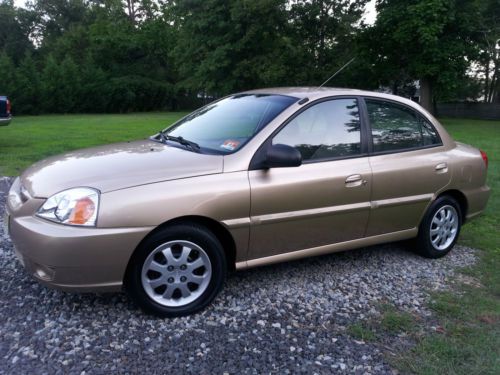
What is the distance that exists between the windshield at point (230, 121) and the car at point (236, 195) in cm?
2

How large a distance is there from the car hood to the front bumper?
0.91 feet

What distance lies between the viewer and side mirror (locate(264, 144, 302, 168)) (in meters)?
3.46

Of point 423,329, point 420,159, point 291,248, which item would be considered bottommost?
point 423,329

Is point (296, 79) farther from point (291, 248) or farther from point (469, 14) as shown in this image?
point (291, 248)

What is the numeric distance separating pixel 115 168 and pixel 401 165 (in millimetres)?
2462

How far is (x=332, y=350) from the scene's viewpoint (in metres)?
3.02

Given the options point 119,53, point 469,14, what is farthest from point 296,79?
point 119,53

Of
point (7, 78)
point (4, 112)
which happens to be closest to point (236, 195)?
point (4, 112)

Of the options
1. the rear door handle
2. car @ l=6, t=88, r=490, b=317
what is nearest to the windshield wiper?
car @ l=6, t=88, r=490, b=317

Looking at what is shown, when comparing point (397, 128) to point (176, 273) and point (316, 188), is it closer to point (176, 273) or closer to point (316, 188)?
point (316, 188)

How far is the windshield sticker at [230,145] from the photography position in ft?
12.0

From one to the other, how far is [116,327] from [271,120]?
6.15 ft

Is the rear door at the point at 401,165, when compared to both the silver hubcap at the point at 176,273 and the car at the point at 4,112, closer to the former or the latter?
the silver hubcap at the point at 176,273

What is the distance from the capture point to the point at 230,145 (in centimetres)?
370
